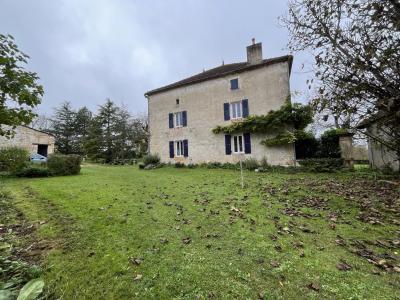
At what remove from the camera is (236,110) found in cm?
1723

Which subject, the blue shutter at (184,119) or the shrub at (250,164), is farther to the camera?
the blue shutter at (184,119)

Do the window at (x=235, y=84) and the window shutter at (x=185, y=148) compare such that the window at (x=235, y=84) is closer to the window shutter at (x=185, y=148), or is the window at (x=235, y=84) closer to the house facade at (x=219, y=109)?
the house facade at (x=219, y=109)

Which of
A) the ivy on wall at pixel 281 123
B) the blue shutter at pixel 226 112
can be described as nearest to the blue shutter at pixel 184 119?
the blue shutter at pixel 226 112

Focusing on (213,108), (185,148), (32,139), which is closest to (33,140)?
(32,139)

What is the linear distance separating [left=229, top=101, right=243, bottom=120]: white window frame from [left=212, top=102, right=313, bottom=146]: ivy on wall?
1.04 m

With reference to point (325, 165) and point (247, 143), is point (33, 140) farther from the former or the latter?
point (325, 165)

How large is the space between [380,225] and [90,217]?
6.09 meters

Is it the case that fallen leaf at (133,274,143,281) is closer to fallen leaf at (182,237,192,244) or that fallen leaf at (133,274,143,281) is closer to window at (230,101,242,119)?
fallen leaf at (182,237,192,244)

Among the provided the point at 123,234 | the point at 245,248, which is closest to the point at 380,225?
the point at 245,248

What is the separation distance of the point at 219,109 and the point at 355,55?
45.5 feet

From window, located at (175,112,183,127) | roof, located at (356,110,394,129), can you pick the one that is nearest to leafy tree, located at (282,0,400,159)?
roof, located at (356,110,394,129)

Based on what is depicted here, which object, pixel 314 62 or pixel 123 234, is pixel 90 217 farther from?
pixel 314 62

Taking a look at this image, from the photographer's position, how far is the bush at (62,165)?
13.6 metres

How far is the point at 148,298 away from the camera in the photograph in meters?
2.33
